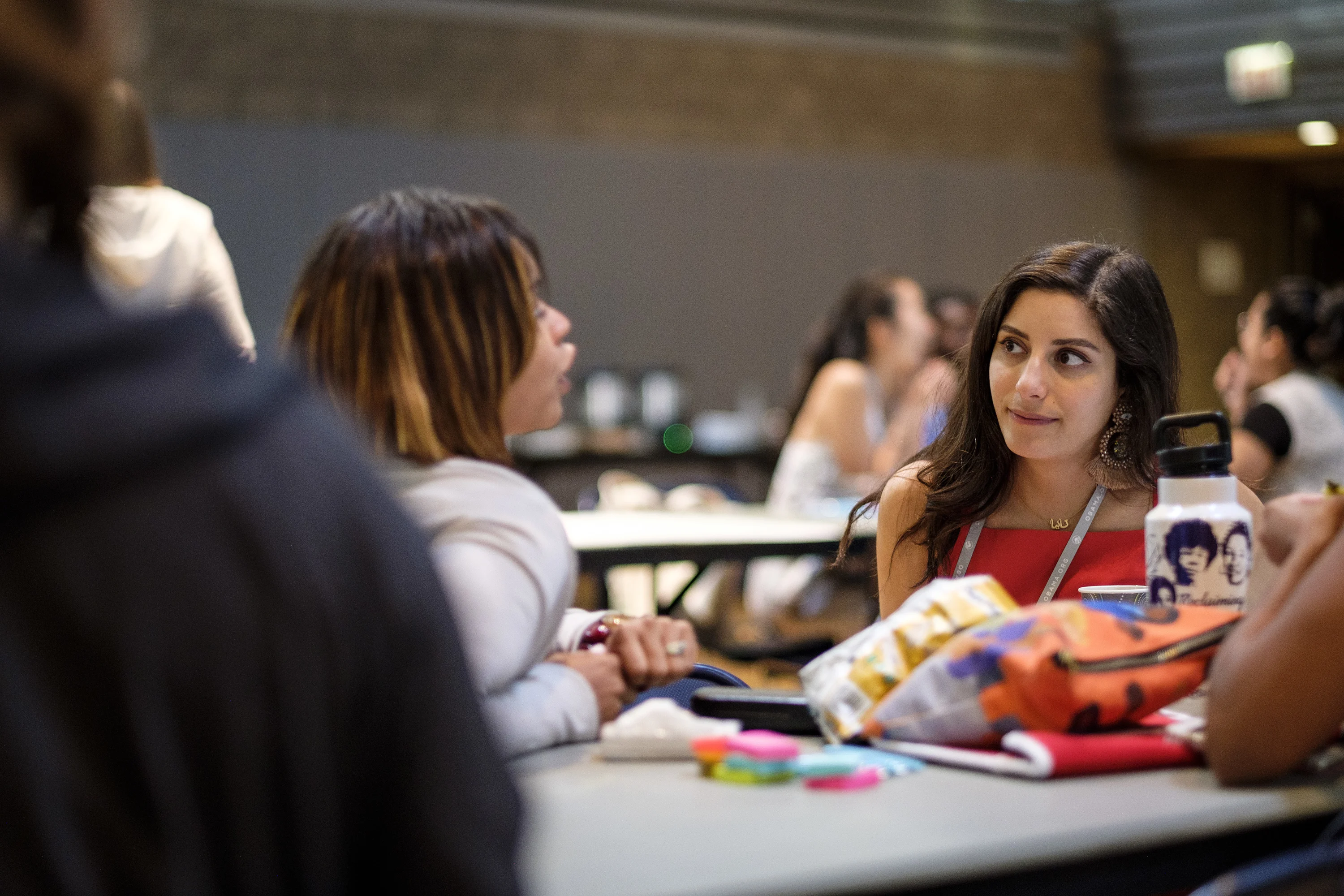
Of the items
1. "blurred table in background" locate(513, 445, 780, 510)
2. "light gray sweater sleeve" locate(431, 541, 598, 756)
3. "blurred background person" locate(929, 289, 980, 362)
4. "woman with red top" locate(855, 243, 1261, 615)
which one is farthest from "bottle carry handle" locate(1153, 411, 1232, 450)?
"blurred table in background" locate(513, 445, 780, 510)

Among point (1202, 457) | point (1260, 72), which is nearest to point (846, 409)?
point (1202, 457)

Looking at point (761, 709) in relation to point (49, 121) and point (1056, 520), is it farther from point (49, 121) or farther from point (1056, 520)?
point (49, 121)

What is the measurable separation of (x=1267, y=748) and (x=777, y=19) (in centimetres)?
850

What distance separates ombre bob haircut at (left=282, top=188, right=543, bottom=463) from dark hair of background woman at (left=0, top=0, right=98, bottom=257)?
84 centimetres

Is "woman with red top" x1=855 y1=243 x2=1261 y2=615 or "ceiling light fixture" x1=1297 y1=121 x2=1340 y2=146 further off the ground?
"ceiling light fixture" x1=1297 y1=121 x2=1340 y2=146

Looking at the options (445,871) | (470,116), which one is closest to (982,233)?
(470,116)

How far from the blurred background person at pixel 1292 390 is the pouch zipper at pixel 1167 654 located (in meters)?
2.74

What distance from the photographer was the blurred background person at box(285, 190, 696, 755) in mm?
1373

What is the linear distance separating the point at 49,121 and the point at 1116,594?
4.89 ft

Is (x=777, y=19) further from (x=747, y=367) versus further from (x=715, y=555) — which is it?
(x=715, y=555)

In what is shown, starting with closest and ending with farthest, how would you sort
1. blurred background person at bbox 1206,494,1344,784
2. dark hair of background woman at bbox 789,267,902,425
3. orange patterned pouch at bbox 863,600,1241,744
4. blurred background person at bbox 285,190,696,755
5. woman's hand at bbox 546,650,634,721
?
blurred background person at bbox 1206,494,1344,784 < orange patterned pouch at bbox 863,600,1241,744 < blurred background person at bbox 285,190,696,755 < woman's hand at bbox 546,650,634,721 < dark hair of background woman at bbox 789,267,902,425

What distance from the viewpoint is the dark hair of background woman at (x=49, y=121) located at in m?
0.53

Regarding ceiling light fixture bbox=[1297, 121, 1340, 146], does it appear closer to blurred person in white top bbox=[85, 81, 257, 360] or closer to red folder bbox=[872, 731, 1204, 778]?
blurred person in white top bbox=[85, 81, 257, 360]

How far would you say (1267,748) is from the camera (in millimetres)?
1183
